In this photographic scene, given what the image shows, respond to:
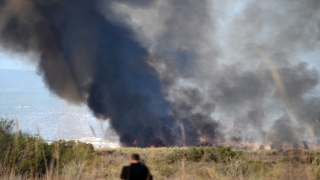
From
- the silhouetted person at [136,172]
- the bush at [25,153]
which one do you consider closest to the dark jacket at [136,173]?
the silhouetted person at [136,172]

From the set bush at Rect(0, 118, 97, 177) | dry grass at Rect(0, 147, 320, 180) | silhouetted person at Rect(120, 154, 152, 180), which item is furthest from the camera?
bush at Rect(0, 118, 97, 177)

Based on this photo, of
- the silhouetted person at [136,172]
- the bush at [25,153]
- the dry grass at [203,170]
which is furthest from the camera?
the bush at [25,153]

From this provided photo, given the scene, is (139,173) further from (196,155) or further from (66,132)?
(196,155)

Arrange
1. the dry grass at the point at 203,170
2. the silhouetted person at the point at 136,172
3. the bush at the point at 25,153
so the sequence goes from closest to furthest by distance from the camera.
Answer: the silhouetted person at the point at 136,172, the dry grass at the point at 203,170, the bush at the point at 25,153

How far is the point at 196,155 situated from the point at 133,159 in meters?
22.0

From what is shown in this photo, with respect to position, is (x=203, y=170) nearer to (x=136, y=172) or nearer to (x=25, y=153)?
(x=25, y=153)

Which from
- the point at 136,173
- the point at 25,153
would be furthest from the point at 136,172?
the point at 25,153

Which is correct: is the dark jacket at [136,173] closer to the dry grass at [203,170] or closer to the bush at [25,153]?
the dry grass at [203,170]

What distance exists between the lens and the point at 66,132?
8.72m

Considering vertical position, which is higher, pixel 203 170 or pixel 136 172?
pixel 203 170

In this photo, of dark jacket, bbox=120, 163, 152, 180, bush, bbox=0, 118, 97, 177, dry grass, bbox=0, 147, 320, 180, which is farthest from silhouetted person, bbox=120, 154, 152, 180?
bush, bbox=0, 118, 97, 177

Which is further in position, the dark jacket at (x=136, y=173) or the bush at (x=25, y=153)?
the bush at (x=25, y=153)

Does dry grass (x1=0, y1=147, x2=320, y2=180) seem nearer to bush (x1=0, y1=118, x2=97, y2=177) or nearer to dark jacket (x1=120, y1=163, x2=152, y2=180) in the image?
bush (x1=0, y1=118, x2=97, y2=177)

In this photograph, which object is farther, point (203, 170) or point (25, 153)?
point (203, 170)
